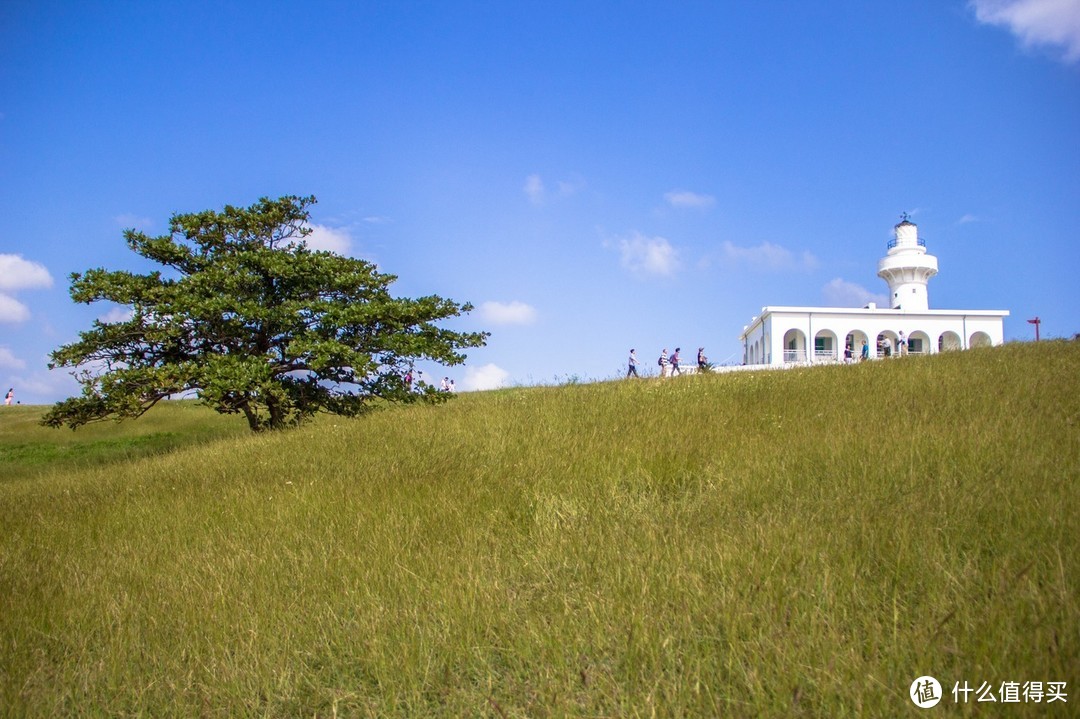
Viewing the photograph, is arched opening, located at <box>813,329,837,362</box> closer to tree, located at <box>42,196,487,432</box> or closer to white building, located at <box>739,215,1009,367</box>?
white building, located at <box>739,215,1009,367</box>

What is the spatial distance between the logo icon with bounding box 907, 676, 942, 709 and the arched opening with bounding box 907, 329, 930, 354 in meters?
51.7

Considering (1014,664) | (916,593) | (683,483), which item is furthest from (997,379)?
(1014,664)

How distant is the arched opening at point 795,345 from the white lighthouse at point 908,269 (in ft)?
31.0

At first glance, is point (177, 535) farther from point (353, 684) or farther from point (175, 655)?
point (353, 684)

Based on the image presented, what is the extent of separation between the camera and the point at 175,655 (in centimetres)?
421

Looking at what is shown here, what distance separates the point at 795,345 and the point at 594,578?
4847 centimetres

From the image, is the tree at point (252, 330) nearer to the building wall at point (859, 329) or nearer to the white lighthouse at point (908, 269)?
the building wall at point (859, 329)

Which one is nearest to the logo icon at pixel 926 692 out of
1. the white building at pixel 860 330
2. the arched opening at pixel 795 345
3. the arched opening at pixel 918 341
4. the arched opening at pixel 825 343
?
the white building at pixel 860 330

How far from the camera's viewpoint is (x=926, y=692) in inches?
111

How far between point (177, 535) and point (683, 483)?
16.5 feet

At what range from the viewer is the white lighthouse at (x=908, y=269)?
52.1 metres

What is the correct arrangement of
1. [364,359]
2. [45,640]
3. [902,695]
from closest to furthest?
[902,695] < [45,640] < [364,359]

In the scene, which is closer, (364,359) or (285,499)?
(285,499)

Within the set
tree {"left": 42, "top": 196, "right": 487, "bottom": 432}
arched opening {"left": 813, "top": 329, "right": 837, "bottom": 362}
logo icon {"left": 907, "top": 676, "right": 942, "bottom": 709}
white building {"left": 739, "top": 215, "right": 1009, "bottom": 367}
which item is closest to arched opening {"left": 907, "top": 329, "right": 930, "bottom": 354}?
white building {"left": 739, "top": 215, "right": 1009, "bottom": 367}
